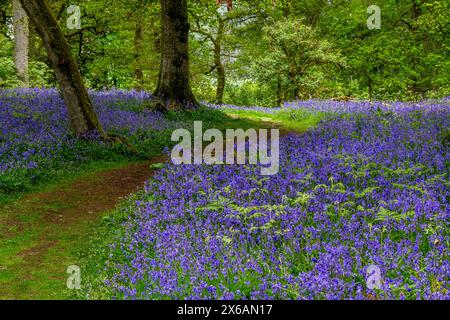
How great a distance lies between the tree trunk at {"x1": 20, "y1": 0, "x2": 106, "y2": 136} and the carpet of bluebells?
370 centimetres

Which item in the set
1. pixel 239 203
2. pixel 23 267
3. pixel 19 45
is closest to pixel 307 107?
Result: pixel 19 45

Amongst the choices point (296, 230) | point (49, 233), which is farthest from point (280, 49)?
point (296, 230)

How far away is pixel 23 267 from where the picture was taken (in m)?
6.70

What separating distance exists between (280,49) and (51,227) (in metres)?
25.4

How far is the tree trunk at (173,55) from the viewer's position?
18438mm

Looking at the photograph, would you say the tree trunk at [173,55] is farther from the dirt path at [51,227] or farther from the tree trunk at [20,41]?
the dirt path at [51,227]

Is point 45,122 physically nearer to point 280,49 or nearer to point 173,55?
point 173,55

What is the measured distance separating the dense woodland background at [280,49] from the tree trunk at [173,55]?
3.58m

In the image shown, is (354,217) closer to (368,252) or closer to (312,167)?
(368,252)

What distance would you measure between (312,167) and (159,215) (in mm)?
3121

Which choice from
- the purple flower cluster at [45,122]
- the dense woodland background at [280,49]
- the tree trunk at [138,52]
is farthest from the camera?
the tree trunk at [138,52]

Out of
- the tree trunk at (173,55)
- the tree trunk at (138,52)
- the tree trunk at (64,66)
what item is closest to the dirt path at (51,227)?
the tree trunk at (64,66)

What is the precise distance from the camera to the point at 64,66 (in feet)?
40.8

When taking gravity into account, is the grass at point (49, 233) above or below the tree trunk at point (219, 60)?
below
